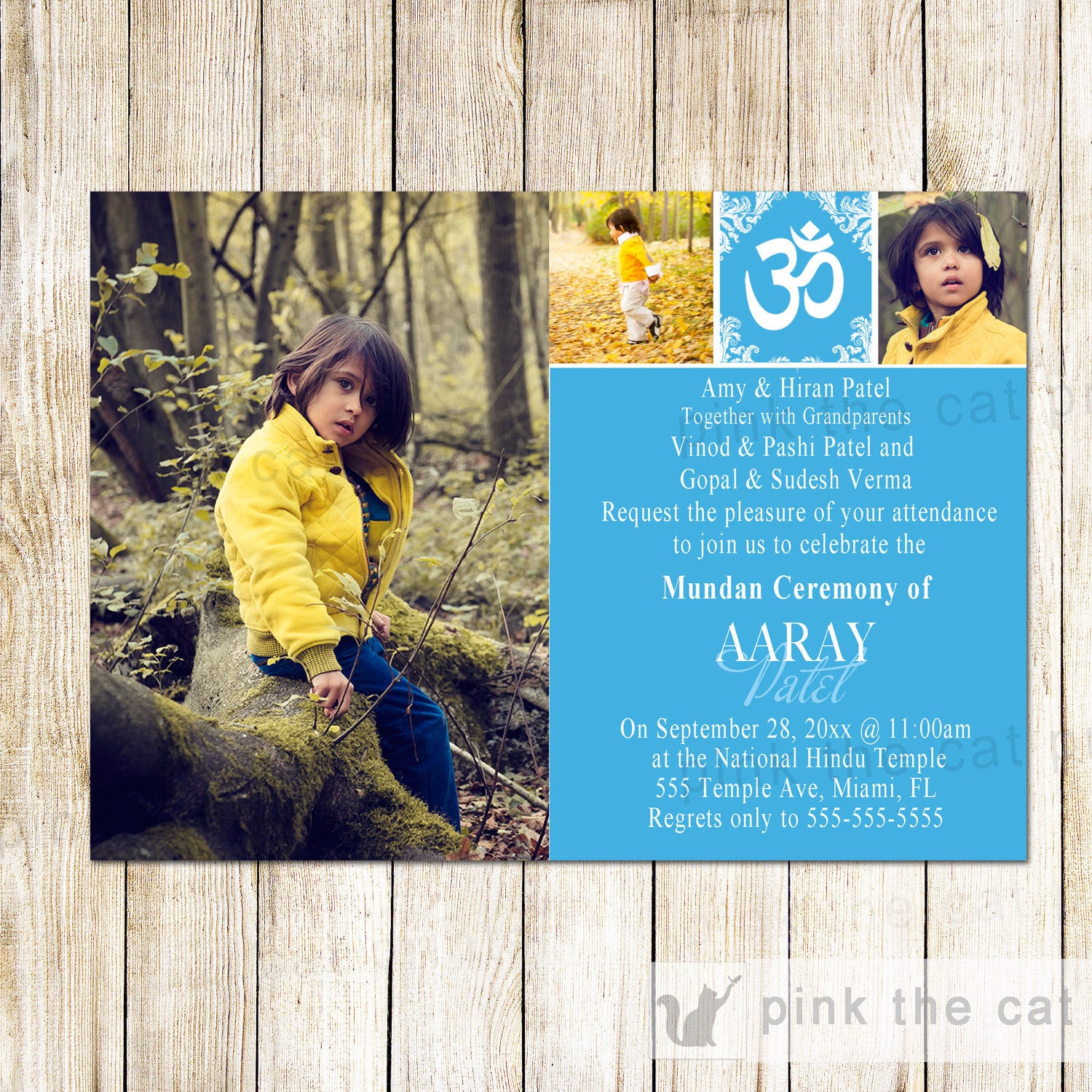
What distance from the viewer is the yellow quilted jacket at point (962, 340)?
155 centimetres

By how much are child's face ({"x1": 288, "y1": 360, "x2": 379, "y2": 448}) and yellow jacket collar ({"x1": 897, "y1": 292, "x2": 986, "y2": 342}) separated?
907 millimetres

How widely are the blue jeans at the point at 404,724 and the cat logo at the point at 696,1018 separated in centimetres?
48

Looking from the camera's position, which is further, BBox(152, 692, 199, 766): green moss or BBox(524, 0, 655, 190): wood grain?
BBox(524, 0, 655, 190): wood grain

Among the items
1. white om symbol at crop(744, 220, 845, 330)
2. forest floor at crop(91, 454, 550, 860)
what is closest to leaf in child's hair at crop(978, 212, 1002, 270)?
white om symbol at crop(744, 220, 845, 330)

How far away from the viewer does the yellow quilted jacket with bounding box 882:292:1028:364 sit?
5.08 feet

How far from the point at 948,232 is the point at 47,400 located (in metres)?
1.57

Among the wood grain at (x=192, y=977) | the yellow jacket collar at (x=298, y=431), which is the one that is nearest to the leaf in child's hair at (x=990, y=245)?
the yellow jacket collar at (x=298, y=431)

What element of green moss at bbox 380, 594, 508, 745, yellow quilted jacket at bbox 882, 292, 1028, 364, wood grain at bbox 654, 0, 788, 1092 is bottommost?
green moss at bbox 380, 594, 508, 745

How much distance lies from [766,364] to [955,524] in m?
0.42

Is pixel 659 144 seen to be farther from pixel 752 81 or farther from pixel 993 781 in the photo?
pixel 993 781

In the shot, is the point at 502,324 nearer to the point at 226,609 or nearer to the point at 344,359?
the point at 344,359

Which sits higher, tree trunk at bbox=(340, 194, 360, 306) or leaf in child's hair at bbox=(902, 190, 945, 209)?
leaf in child's hair at bbox=(902, 190, 945, 209)

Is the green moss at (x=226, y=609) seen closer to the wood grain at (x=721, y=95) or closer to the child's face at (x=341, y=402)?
the child's face at (x=341, y=402)

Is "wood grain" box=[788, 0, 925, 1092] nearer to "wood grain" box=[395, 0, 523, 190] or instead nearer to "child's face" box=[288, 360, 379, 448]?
"wood grain" box=[395, 0, 523, 190]
